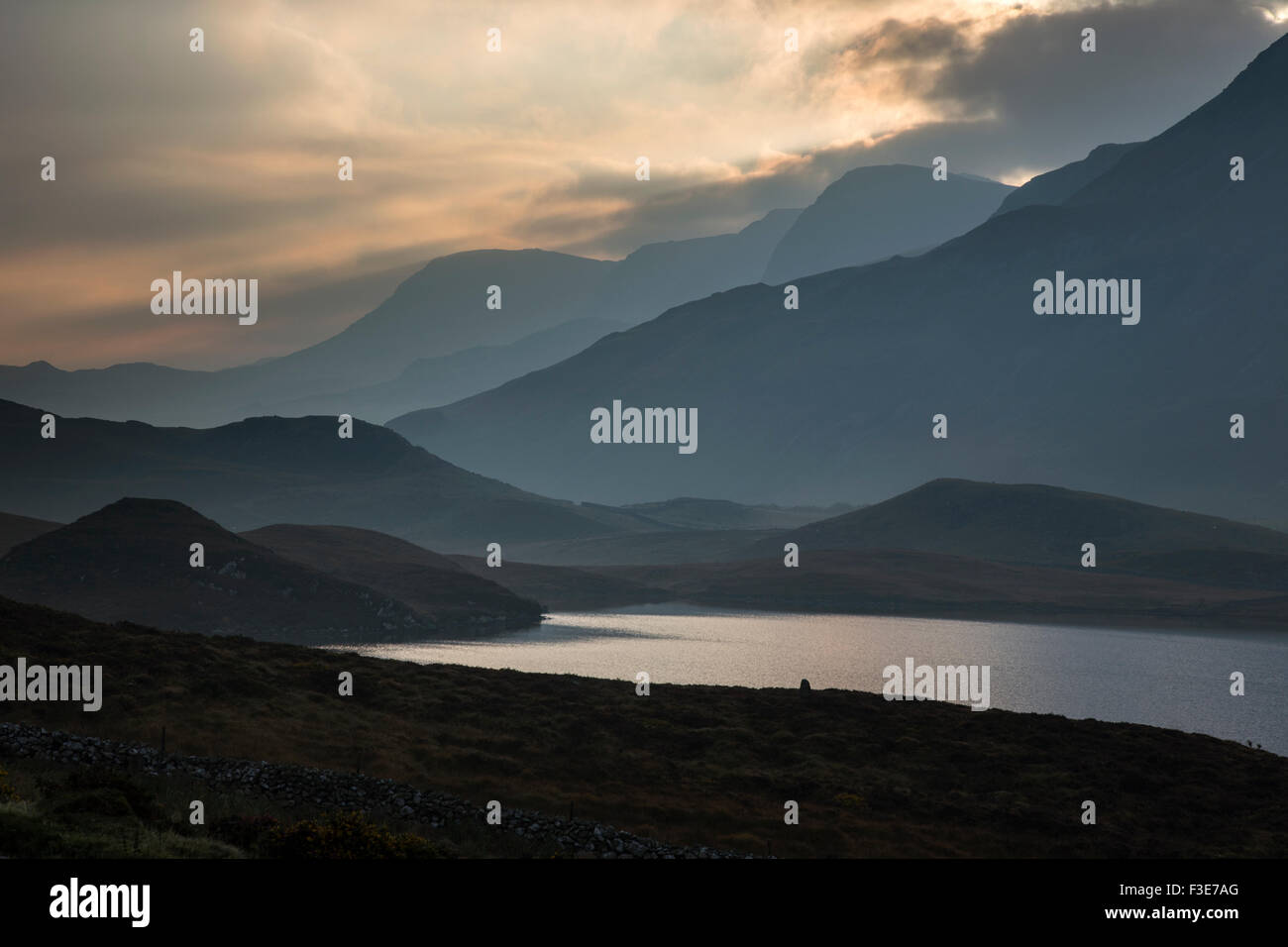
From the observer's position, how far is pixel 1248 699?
104 meters

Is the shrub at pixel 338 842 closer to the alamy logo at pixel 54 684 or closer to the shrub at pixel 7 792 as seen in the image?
the shrub at pixel 7 792

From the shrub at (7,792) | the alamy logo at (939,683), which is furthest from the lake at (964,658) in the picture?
the shrub at (7,792)

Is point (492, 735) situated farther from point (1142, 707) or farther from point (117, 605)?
point (117, 605)

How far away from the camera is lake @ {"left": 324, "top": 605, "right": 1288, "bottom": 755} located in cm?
9856

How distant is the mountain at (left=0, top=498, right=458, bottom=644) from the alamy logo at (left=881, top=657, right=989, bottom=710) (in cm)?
7992

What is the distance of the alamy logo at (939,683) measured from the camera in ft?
339

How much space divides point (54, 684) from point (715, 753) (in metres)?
35.7

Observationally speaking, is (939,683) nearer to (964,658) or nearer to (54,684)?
(964,658)

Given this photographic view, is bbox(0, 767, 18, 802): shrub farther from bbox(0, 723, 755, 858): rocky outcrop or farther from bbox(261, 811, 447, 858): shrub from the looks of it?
bbox(0, 723, 755, 858): rocky outcrop

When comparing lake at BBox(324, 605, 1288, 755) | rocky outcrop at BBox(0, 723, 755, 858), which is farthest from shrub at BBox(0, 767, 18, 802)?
A: lake at BBox(324, 605, 1288, 755)
